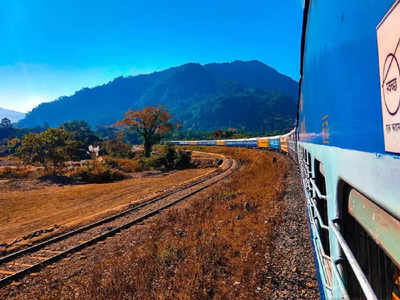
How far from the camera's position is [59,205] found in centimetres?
1581

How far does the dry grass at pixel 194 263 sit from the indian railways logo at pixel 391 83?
17.1 ft

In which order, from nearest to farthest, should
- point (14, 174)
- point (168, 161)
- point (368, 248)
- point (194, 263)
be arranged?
point (368, 248) → point (194, 263) → point (14, 174) → point (168, 161)

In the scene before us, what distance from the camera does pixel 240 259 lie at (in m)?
6.61

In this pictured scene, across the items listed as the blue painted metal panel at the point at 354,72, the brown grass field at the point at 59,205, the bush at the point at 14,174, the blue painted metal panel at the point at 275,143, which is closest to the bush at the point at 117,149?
the bush at the point at 14,174

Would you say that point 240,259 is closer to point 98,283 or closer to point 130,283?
point 130,283

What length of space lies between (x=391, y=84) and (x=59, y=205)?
714 inches

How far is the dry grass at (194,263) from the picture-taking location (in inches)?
216

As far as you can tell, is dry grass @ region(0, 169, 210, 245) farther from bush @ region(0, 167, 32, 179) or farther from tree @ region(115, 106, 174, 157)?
tree @ region(115, 106, 174, 157)

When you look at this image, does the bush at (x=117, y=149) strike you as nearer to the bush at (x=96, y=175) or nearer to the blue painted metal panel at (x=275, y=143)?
the bush at (x=96, y=175)

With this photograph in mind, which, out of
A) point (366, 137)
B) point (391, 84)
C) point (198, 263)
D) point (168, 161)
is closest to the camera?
point (391, 84)

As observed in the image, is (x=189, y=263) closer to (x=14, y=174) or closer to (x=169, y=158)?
(x=14, y=174)

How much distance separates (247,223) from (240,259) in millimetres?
2653

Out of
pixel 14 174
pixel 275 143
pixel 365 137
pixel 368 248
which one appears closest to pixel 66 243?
pixel 368 248

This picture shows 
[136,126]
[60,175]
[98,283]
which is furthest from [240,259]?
[136,126]
